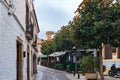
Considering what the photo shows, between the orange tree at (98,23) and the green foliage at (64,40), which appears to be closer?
the orange tree at (98,23)

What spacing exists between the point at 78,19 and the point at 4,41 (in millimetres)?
14665

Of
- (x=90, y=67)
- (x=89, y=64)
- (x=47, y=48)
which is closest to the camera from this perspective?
(x=89, y=64)

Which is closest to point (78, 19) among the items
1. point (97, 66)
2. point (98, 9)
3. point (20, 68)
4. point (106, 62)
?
point (98, 9)

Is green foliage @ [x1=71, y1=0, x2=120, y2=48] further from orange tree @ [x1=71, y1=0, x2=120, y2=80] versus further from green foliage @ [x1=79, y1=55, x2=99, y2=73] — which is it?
green foliage @ [x1=79, y1=55, x2=99, y2=73]

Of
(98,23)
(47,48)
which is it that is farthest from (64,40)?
(98,23)

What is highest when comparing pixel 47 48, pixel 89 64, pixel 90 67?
pixel 47 48

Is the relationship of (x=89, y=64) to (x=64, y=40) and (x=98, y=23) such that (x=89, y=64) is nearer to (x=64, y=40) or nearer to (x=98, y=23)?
(x=98, y=23)

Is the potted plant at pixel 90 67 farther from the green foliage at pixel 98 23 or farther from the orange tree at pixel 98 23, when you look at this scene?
the green foliage at pixel 98 23

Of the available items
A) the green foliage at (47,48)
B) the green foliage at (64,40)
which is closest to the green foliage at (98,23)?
the green foliage at (64,40)

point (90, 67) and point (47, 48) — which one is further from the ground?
point (47, 48)

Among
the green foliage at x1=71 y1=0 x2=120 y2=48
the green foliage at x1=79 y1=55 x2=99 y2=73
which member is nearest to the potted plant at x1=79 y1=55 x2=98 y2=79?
the green foliage at x1=79 y1=55 x2=99 y2=73

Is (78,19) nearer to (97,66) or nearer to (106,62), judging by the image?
(97,66)

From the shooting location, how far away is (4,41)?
10.1 m

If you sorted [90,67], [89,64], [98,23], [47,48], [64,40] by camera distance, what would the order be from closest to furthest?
[98,23]
[89,64]
[90,67]
[64,40]
[47,48]
